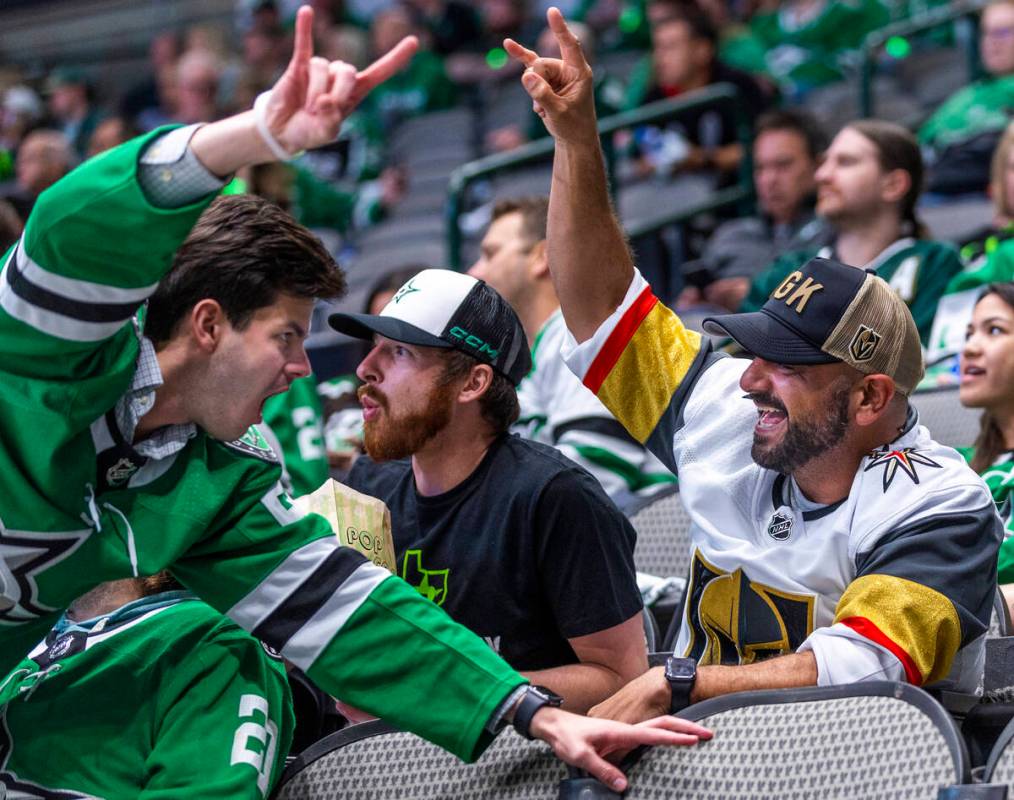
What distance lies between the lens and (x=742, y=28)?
7.40 m

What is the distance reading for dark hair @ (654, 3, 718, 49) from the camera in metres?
6.12

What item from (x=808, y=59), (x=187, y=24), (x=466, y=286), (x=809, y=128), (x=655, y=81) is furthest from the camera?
(x=187, y=24)

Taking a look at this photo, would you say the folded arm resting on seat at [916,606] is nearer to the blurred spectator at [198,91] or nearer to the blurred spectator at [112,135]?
the blurred spectator at [112,135]

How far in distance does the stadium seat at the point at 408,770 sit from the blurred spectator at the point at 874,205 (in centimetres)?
260

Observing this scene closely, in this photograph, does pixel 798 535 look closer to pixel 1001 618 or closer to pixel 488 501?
pixel 1001 618

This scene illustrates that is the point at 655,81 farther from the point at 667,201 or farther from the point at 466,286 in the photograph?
the point at 466,286

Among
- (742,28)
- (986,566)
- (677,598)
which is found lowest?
(677,598)

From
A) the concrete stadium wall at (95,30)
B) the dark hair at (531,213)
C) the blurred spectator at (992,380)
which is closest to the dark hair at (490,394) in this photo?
the blurred spectator at (992,380)

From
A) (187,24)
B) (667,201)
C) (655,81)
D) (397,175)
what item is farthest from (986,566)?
(187,24)

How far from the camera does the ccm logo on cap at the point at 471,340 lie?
2.75 metres

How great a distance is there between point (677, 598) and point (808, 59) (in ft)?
15.2

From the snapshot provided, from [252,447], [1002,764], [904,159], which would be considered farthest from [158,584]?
[904,159]

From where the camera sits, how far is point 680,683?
7.00 feet

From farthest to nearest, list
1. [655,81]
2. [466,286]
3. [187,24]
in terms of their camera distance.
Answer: [187,24]
[655,81]
[466,286]
